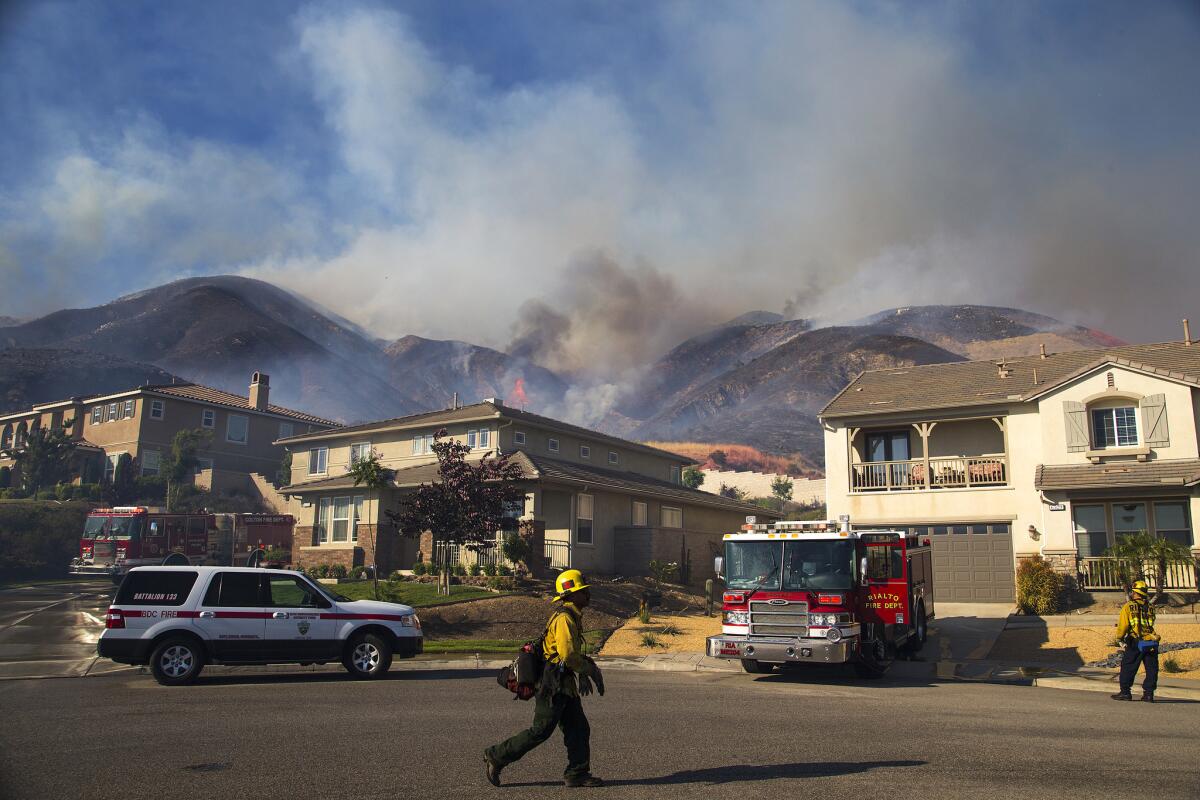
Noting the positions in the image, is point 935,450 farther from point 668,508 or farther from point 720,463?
point 720,463

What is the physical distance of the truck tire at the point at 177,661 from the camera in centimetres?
1368

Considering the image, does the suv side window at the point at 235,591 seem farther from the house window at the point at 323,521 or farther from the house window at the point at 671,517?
the house window at the point at 671,517

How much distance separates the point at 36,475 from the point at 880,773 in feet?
179

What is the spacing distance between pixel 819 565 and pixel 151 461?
4863 centimetres

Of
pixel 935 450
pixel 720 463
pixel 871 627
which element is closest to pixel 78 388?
pixel 720 463

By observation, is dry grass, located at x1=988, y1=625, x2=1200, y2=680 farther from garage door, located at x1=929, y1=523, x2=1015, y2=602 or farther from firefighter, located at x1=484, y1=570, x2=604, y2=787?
firefighter, located at x1=484, y1=570, x2=604, y2=787

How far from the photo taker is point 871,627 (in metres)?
15.5

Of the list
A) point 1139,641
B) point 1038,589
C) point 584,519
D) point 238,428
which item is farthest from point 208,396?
point 1139,641

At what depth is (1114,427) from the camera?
26.1 metres

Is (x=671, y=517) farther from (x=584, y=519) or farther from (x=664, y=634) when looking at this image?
(x=664, y=634)

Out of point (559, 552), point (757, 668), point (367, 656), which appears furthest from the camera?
point (559, 552)

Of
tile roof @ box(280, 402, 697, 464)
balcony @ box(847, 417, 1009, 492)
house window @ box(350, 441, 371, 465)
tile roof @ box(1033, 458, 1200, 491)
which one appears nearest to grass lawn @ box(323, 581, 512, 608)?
tile roof @ box(280, 402, 697, 464)

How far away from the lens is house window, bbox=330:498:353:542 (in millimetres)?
34438

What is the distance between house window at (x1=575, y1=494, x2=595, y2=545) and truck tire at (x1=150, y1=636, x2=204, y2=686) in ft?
57.8
